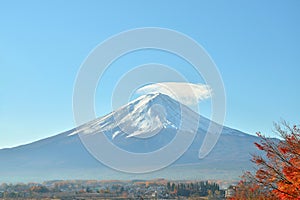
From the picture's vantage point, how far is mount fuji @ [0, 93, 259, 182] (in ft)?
473

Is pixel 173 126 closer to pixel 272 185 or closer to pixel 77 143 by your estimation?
pixel 77 143

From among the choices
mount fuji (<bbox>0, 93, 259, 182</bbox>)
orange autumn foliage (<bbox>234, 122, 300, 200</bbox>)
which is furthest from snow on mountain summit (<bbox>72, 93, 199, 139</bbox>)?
orange autumn foliage (<bbox>234, 122, 300, 200</bbox>)

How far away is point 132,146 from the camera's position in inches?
6762

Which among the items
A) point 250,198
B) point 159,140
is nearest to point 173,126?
point 159,140

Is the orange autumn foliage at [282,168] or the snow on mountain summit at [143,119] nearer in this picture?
the orange autumn foliage at [282,168]

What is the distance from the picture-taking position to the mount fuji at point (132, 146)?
5679 inches

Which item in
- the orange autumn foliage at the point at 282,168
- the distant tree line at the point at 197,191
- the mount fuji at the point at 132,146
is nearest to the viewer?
the orange autumn foliage at the point at 282,168

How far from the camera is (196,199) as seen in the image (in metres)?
57.5

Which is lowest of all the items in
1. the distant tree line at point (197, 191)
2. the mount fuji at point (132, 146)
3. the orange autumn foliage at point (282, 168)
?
the orange autumn foliage at point (282, 168)

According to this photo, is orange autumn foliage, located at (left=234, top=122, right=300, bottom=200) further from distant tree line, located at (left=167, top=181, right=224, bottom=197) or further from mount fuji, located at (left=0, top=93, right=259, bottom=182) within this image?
mount fuji, located at (left=0, top=93, right=259, bottom=182)

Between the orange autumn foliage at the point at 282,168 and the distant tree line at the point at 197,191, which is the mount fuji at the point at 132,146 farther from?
the orange autumn foliage at the point at 282,168

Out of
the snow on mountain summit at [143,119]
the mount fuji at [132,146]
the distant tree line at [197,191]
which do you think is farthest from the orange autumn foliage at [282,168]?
the snow on mountain summit at [143,119]

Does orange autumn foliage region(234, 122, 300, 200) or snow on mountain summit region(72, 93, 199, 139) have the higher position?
snow on mountain summit region(72, 93, 199, 139)

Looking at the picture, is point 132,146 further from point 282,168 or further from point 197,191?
point 282,168
